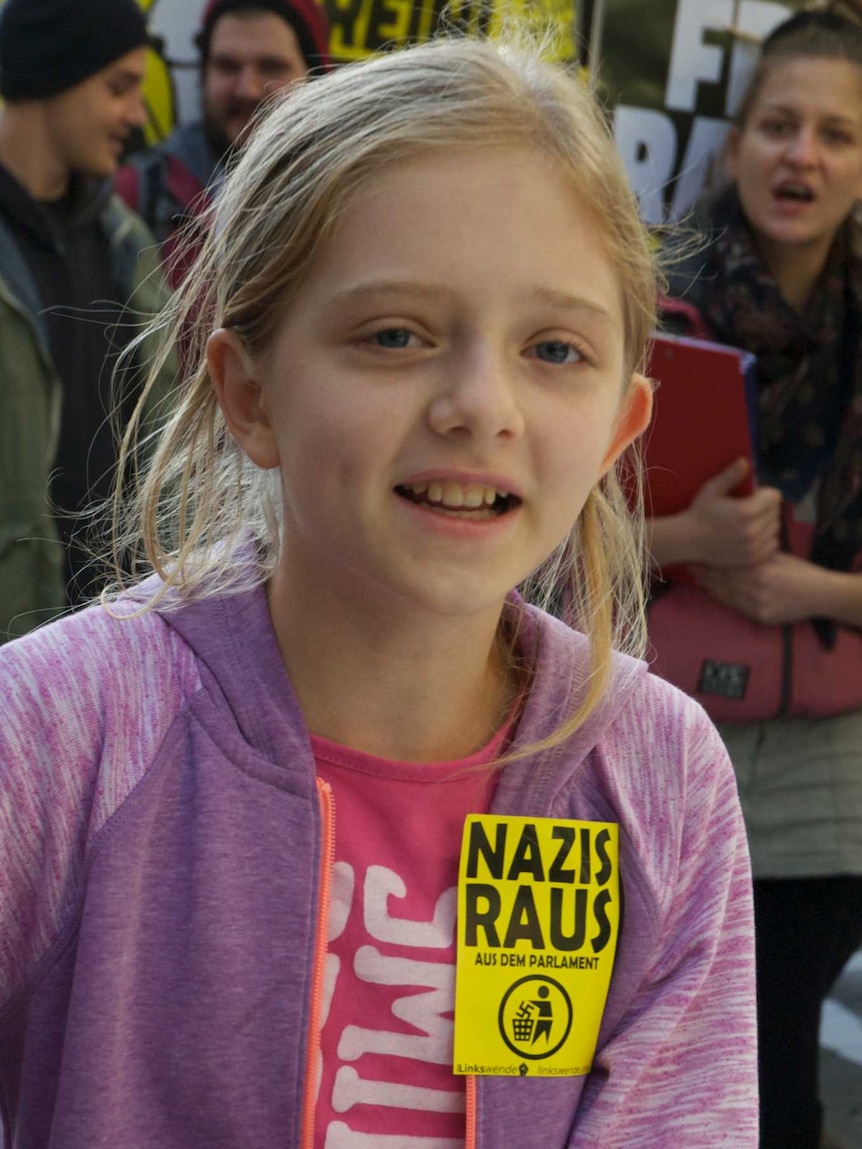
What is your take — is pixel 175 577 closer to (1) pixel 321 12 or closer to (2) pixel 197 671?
(2) pixel 197 671

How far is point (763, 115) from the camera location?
2.83 meters

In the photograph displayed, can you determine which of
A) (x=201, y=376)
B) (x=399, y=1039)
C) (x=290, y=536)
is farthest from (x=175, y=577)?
(x=399, y=1039)

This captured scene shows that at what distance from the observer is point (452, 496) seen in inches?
52.5

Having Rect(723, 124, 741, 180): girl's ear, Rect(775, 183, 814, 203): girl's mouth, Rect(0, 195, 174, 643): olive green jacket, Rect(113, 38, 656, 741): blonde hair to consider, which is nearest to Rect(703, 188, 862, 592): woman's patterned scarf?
Rect(775, 183, 814, 203): girl's mouth

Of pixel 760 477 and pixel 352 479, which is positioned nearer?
pixel 352 479

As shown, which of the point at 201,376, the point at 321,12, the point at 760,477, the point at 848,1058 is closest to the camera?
the point at 201,376

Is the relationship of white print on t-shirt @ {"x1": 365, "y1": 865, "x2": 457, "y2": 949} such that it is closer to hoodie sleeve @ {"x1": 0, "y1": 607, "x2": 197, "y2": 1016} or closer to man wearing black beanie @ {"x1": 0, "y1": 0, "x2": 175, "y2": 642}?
hoodie sleeve @ {"x1": 0, "y1": 607, "x2": 197, "y2": 1016}

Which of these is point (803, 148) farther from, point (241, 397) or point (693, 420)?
point (241, 397)

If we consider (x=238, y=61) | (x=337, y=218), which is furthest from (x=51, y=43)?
(x=337, y=218)

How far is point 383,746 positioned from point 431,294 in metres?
0.42

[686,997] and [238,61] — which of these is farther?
[238,61]

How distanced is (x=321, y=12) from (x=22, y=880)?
247 centimetres

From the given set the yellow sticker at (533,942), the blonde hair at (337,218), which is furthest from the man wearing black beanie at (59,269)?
the yellow sticker at (533,942)

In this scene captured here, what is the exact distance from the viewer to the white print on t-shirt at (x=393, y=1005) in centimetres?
137
